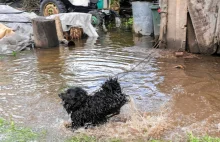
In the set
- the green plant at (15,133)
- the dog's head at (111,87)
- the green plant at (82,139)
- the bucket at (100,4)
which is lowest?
the green plant at (82,139)

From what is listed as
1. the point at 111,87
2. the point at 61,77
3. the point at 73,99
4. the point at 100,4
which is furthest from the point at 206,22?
the point at 100,4

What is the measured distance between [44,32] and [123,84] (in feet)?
15.1

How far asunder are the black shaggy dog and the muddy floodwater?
10.2 inches

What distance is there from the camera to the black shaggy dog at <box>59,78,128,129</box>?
149 inches

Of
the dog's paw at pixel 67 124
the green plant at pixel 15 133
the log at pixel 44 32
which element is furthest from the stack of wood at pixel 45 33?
the dog's paw at pixel 67 124

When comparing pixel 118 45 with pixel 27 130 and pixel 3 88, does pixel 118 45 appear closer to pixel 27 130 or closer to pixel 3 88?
pixel 3 88

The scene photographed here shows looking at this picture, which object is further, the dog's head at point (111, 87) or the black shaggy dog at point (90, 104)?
the dog's head at point (111, 87)

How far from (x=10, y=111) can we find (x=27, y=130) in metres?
0.87

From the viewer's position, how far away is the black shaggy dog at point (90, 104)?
3.79 metres

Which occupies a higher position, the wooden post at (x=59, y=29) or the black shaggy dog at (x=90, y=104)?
the wooden post at (x=59, y=29)

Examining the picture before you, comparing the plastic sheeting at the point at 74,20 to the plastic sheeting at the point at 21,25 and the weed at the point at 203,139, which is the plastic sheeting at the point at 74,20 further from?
the weed at the point at 203,139

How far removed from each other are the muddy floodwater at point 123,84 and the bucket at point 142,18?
2.04 metres

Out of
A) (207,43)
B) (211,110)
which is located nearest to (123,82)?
(211,110)

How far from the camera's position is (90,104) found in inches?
151
